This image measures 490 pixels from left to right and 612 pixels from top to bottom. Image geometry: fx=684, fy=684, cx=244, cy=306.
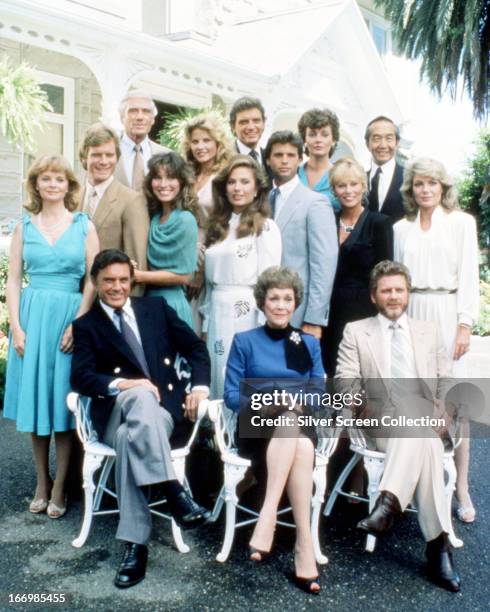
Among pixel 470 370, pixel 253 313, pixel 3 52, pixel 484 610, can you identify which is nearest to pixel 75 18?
pixel 3 52

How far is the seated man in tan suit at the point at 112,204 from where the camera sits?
3.82m

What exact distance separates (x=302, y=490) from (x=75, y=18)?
6.77m

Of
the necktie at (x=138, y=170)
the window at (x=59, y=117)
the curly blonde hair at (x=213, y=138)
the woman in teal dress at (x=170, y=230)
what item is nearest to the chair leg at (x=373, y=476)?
the woman in teal dress at (x=170, y=230)

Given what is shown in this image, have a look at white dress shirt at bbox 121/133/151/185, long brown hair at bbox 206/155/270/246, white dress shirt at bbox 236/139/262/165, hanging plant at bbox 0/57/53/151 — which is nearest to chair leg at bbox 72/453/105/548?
long brown hair at bbox 206/155/270/246

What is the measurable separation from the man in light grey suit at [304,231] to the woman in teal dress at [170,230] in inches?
21.6

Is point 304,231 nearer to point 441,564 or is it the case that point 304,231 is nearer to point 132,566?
point 441,564

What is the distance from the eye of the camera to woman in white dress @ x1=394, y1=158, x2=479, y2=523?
389cm

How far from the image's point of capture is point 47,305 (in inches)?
146

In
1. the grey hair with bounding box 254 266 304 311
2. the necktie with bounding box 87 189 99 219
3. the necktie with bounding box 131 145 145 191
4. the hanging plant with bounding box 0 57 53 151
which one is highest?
the hanging plant with bounding box 0 57 53 151

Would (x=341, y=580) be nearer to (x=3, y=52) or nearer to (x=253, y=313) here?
(x=253, y=313)

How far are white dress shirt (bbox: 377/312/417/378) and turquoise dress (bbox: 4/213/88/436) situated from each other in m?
1.67

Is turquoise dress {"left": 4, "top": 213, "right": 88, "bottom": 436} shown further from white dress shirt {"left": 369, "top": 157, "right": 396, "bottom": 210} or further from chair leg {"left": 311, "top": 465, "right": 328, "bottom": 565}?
white dress shirt {"left": 369, "top": 157, "right": 396, "bottom": 210}

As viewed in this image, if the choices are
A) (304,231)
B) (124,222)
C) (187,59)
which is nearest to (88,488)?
(124,222)

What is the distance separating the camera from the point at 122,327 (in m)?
3.55
